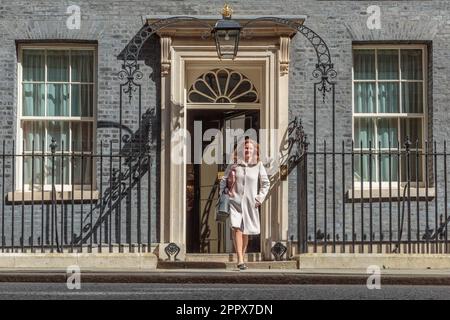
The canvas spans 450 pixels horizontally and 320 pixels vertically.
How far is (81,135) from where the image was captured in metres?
18.2

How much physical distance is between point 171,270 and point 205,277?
1.37m

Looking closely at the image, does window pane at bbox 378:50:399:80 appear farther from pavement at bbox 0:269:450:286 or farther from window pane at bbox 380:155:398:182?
pavement at bbox 0:269:450:286

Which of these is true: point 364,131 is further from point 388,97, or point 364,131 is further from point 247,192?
point 247,192

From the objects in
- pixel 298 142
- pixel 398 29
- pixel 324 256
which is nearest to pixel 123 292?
pixel 324 256

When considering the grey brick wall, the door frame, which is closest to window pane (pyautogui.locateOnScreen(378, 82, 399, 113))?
the grey brick wall

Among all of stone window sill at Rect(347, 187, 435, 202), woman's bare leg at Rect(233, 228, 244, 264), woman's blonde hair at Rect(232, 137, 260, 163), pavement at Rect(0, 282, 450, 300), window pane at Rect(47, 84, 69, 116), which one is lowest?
pavement at Rect(0, 282, 450, 300)

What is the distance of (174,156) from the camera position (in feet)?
58.4

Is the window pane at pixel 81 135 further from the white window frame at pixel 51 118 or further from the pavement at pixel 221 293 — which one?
the pavement at pixel 221 293

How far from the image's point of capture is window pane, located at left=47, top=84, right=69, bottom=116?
18141 millimetres

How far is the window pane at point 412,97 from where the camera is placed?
18266mm

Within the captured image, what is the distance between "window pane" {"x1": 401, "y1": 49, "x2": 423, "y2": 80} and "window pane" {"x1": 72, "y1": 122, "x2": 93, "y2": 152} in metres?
4.86
